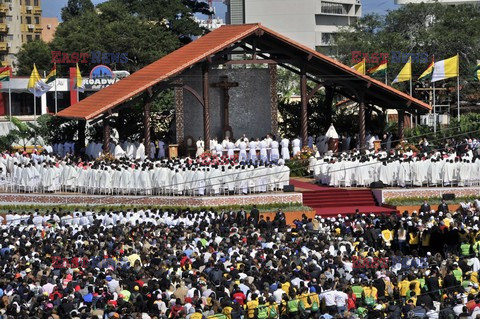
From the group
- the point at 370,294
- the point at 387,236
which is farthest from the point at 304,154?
the point at 370,294

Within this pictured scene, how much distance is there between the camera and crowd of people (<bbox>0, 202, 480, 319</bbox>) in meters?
24.9

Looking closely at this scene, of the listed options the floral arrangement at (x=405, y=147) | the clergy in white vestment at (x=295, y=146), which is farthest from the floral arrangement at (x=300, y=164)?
the floral arrangement at (x=405, y=147)

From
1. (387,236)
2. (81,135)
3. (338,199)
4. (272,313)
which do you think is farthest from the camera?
(81,135)

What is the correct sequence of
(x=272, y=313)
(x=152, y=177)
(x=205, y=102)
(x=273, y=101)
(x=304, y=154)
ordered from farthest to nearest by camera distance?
(x=273, y=101) → (x=205, y=102) → (x=304, y=154) → (x=152, y=177) → (x=272, y=313)

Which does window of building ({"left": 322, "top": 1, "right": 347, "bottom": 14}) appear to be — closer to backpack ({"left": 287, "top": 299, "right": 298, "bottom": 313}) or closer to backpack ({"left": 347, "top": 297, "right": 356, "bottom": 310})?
backpack ({"left": 347, "top": 297, "right": 356, "bottom": 310})

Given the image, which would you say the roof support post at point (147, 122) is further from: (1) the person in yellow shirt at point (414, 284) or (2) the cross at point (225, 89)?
(1) the person in yellow shirt at point (414, 284)

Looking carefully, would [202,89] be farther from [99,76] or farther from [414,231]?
[99,76]

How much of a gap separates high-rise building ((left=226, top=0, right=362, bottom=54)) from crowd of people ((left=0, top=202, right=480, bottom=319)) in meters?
62.6

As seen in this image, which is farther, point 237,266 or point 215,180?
point 215,180

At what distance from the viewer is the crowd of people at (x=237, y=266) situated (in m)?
24.9

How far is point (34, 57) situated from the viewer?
84812 millimetres

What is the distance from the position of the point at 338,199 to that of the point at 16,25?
61.6 meters

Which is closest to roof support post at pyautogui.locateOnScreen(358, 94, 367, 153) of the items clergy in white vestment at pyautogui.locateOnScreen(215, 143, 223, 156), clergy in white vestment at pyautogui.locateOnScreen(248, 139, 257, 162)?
clergy in white vestment at pyautogui.locateOnScreen(248, 139, 257, 162)

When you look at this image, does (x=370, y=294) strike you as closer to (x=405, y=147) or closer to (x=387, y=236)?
(x=387, y=236)
